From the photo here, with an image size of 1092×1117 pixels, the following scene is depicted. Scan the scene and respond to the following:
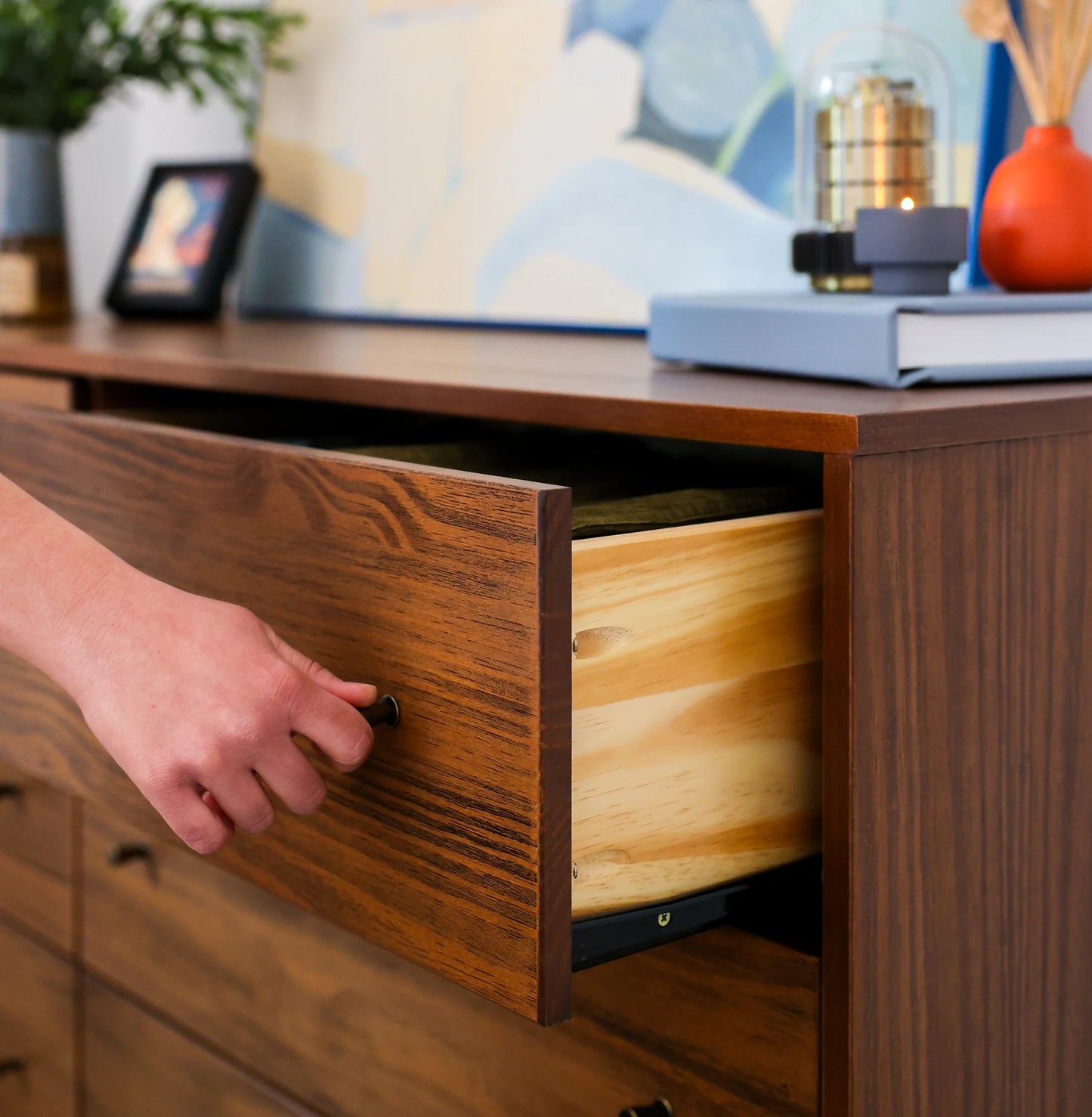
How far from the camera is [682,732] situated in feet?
1.97

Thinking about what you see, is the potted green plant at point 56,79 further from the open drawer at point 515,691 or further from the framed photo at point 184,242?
the open drawer at point 515,691

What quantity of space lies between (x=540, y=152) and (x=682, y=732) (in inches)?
34.0

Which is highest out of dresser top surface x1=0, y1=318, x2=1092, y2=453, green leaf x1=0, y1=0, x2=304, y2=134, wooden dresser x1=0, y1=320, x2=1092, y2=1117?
green leaf x1=0, y1=0, x2=304, y2=134

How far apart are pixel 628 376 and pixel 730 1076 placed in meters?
0.39

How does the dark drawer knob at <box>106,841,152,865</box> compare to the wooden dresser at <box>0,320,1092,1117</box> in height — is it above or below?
below

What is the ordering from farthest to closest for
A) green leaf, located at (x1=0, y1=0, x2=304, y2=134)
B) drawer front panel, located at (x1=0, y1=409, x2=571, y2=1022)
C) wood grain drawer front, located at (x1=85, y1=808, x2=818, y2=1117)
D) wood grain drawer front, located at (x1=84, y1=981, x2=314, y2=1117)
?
1. green leaf, located at (x1=0, y1=0, x2=304, y2=134)
2. wood grain drawer front, located at (x1=84, y1=981, x2=314, y2=1117)
3. wood grain drawer front, located at (x1=85, y1=808, x2=818, y2=1117)
4. drawer front panel, located at (x1=0, y1=409, x2=571, y2=1022)

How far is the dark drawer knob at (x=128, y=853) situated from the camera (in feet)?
3.47

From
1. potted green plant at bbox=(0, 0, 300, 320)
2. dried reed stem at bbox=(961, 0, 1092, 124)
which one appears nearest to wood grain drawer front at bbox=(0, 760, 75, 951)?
potted green plant at bbox=(0, 0, 300, 320)

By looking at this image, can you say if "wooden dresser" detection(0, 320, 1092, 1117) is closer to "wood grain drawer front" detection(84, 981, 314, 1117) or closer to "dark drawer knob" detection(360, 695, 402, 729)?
"dark drawer knob" detection(360, 695, 402, 729)

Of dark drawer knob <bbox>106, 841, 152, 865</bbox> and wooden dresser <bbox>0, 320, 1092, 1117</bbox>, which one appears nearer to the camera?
wooden dresser <bbox>0, 320, 1092, 1117</bbox>

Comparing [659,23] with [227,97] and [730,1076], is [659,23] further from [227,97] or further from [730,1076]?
[730,1076]

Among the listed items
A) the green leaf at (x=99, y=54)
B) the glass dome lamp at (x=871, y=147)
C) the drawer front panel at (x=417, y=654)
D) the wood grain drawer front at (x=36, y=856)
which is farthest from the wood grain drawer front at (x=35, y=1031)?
the green leaf at (x=99, y=54)

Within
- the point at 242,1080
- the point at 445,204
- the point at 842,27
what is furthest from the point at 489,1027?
the point at 445,204

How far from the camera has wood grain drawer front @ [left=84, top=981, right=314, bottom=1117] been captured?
988 millimetres
